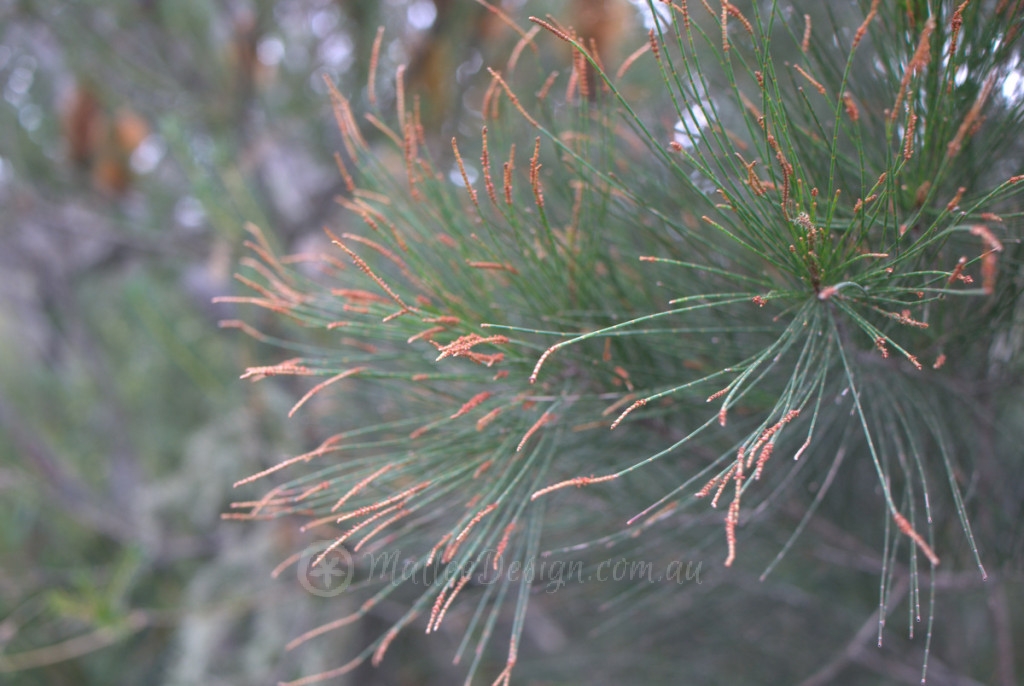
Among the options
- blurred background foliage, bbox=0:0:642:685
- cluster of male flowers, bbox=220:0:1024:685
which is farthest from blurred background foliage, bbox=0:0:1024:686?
cluster of male flowers, bbox=220:0:1024:685

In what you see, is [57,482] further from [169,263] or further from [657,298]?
[657,298]

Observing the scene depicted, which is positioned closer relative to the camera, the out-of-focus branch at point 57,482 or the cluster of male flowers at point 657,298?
the cluster of male flowers at point 657,298

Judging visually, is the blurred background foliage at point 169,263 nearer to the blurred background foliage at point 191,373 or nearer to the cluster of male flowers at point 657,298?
the blurred background foliage at point 191,373

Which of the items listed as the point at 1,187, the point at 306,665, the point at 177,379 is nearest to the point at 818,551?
the point at 306,665

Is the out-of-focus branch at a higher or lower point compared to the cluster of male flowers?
lower

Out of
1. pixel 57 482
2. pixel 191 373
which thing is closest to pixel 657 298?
pixel 191 373

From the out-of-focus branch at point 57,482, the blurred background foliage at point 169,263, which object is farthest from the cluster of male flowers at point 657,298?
the out-of-focus branch at point 57,482

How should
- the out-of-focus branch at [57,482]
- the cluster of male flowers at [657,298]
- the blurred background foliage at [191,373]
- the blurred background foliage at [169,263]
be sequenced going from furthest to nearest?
the out-of-focus branch at [57,482], the blurred background foliage at [169,263], the blurred background foliage at [191,373], the cluster of male flowers at [657,298]

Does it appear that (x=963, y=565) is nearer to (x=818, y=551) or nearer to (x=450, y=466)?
(x=818, y=551)

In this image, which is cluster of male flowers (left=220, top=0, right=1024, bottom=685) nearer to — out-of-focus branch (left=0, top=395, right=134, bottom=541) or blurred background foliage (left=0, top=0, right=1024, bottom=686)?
blurred background foliage (left=0, top=0, right=1024, bottom=686)
